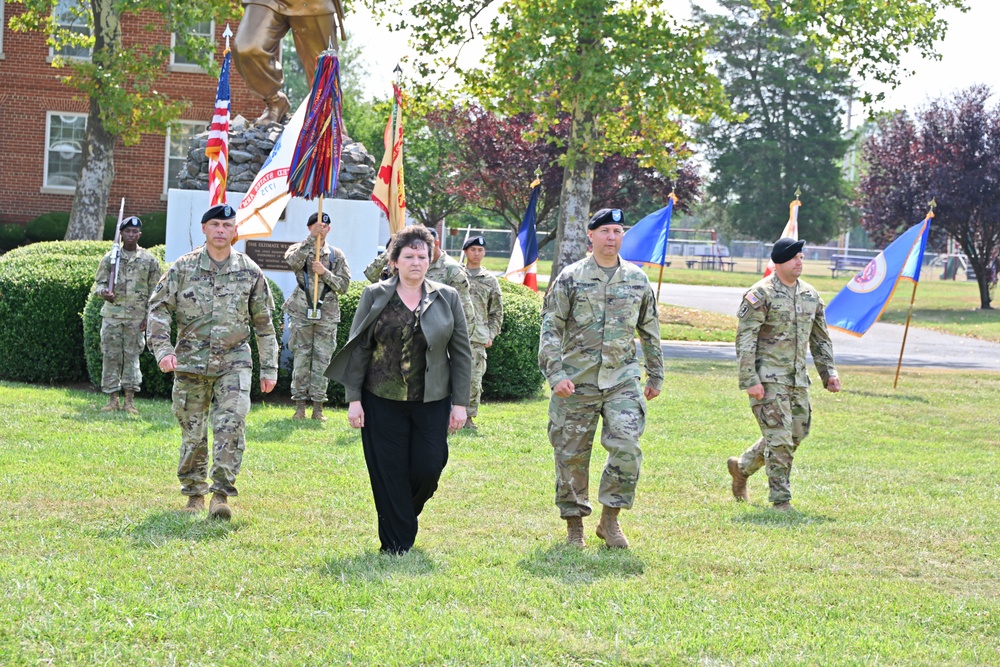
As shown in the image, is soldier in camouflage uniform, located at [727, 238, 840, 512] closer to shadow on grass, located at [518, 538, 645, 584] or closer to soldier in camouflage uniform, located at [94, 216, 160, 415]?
shadow on grass, located at [518, 538, 645, 584]

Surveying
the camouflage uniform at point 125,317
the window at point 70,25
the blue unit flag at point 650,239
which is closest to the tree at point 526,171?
the window at point 70,25

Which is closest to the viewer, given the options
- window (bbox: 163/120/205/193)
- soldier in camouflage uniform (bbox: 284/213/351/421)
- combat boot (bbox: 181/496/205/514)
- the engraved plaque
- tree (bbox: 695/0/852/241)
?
combat boot (bbox: 181/496/205/514)

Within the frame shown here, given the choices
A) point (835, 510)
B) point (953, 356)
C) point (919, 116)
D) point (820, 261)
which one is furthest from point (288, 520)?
point (820, 261)

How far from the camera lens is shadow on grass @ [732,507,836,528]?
8.67 metres

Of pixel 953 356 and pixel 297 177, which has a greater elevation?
pixel 297 177

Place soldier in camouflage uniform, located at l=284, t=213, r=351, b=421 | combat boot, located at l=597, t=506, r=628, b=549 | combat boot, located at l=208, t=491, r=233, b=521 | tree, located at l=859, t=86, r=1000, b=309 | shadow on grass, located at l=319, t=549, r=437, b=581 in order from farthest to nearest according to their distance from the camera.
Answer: tree, located at l=859, t=86, r=1000, b=309 → soldier in camouflage uniform, located at l=284, t=213, r=351, b=421 → combat boot, located at l=208, t=491, r=233, b=521 → combat boot, located at l=597, t=506, r=628, b=549 → shadow on grass, located at l=319, t=549, r=437, b=581

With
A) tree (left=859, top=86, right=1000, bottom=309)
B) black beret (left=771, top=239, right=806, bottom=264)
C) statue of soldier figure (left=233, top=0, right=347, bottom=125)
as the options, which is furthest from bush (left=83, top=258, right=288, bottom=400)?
tree (left=859, top=86, right=1000, bottom=309)

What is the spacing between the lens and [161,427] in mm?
12086

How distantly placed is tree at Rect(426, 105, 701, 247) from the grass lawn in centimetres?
2643

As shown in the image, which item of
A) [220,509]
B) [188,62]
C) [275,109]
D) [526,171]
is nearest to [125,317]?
[275,109]

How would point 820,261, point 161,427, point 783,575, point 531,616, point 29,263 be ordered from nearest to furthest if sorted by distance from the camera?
point 531,616, point 783,575, point 161,427, point 29,263, point 820,261

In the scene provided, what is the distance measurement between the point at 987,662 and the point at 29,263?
42.1 feet

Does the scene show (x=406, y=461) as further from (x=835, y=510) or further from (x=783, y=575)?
(x=835, y=510)

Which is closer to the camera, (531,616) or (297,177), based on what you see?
(531,616)
